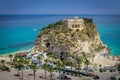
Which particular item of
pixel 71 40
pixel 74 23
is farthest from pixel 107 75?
pixel 74 23

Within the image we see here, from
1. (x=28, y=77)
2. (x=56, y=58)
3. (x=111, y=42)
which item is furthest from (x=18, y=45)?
(x=28, y=77)

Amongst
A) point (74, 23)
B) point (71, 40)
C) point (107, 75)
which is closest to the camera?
point (107, 75)

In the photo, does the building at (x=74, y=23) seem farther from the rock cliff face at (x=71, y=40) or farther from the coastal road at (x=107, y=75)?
the coastal road at (x=107, y=75)

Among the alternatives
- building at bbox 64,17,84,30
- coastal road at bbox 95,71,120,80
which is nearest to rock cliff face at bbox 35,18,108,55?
building at bbox 64,17,84,30

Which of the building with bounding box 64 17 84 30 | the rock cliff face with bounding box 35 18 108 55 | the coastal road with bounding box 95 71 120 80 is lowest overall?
the coastal road with bounding box 95 71 120 80

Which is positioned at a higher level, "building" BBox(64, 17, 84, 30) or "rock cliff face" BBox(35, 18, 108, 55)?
"building" BBox(64, 17, 84, 30)

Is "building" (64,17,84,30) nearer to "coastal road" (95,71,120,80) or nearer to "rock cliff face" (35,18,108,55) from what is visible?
"rock cliff face" (35,18,108,55)

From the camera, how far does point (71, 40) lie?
2553 centimetres

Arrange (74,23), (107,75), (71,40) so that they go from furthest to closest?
(74,23), (71,40), (107,75)

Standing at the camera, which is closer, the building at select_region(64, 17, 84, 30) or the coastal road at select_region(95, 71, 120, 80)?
the coastal road at select_region(95, 71, 120, 80)

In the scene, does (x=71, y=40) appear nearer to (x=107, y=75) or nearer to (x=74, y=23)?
(x=74, y=23)

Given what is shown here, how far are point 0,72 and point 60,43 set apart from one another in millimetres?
5708

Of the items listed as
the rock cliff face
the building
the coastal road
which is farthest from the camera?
the building

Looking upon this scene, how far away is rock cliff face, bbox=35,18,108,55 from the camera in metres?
25.2
